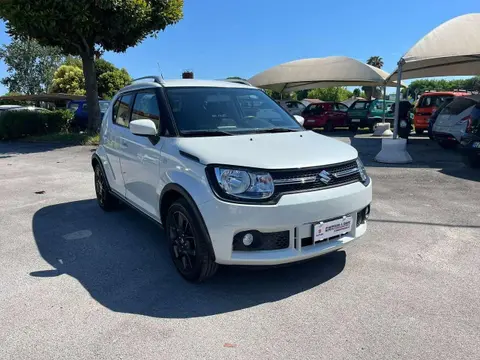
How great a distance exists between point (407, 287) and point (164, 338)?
6.81 ft

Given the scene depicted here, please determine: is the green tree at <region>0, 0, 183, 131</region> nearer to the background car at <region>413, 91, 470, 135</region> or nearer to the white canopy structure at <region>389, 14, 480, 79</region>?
the white canopy structure at <region>389, 14, 480, 79</region>

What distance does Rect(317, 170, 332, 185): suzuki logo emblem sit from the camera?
126 inches

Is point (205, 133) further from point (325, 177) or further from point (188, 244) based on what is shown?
point (325, 177)

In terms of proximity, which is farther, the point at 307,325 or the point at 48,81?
the point at 48,81

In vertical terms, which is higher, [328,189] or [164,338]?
[328,189]

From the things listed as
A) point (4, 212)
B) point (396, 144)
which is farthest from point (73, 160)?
point (396, 144)

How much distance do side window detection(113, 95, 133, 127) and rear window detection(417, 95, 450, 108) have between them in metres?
14.3

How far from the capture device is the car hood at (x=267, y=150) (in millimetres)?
3115

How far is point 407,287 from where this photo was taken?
3.41 meters

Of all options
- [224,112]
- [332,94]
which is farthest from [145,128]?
[332,94]

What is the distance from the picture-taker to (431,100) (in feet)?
53.1

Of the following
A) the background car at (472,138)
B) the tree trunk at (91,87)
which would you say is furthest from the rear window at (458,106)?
the tree trunk at (91,87)

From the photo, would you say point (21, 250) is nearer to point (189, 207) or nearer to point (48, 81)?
point (189, 207)

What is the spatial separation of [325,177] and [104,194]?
3.62 m
